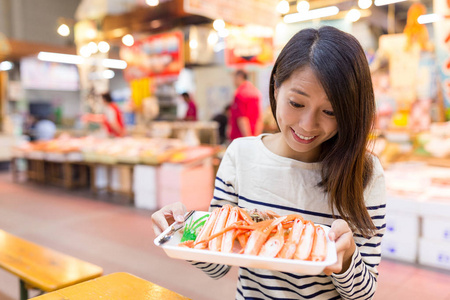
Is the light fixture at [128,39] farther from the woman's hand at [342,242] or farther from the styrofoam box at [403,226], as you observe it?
the woman's hand at [342,242]

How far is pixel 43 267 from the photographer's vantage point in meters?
2.31

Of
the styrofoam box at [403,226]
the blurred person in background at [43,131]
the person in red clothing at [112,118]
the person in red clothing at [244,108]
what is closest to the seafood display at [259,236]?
the styrofoam box at [403,226]

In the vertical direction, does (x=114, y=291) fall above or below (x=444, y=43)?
below

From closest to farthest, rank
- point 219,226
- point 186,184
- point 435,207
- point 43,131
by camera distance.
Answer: point 219,226
point 435,207
point 186,184
point 43,131

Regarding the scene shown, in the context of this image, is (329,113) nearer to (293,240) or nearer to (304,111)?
(304,111)

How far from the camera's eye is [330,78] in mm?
1062

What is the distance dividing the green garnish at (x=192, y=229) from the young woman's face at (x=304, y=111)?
0.38 metres

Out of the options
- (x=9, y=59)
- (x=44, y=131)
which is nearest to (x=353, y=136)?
(x=44, y=131)

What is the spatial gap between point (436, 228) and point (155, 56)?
20.4 feet

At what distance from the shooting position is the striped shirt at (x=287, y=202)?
118 centimetres

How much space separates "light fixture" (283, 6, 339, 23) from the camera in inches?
301

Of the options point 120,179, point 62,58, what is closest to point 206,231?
point 120,179

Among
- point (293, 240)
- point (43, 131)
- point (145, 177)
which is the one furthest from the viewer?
point (43, 131)

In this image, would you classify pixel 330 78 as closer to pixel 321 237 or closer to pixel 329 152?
pixel 329 152
